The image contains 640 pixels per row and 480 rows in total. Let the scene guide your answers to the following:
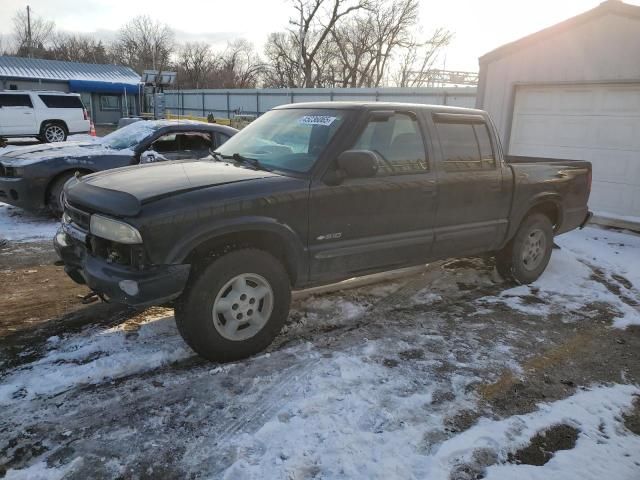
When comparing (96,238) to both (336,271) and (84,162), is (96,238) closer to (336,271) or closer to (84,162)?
(336,271)

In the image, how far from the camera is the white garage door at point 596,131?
8.67m

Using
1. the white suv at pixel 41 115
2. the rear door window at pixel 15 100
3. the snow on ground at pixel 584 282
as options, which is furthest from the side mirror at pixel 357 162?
the rear door window at pixel 15 100

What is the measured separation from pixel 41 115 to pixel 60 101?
3.03ft

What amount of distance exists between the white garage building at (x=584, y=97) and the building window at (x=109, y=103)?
3489cm

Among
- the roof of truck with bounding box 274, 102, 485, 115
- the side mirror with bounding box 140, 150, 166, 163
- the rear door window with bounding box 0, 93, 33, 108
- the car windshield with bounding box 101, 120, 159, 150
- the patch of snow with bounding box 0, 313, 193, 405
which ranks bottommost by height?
the patch of snow with bounding box 0, 313, 193, 405

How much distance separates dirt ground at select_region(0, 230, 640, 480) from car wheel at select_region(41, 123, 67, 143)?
54.0ft

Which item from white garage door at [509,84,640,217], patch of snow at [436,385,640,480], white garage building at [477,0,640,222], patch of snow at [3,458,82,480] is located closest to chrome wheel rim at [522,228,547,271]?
patch of snow at [436,385,640,480]

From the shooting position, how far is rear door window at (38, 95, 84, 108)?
19.7 metres

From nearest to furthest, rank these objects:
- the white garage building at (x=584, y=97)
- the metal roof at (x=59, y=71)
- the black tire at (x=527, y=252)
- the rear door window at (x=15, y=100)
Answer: the black tire at (x=527, y=252)
the white garage building at (x=584, y=97)
the rear door window at (x=15, y=100)
the metal roof at (x=59, y=71)

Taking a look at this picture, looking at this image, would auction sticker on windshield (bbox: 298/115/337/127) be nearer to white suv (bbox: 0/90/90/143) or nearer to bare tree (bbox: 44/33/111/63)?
white suv (bbox: 0/90/90/143)

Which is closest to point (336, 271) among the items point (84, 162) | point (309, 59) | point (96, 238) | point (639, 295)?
point (96, 238)

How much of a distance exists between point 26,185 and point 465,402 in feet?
22.0

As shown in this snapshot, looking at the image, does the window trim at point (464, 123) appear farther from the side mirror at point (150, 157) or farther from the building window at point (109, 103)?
the building window at point (109, 103)

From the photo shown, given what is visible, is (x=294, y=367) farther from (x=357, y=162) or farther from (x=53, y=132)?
(x=53, y=132)
